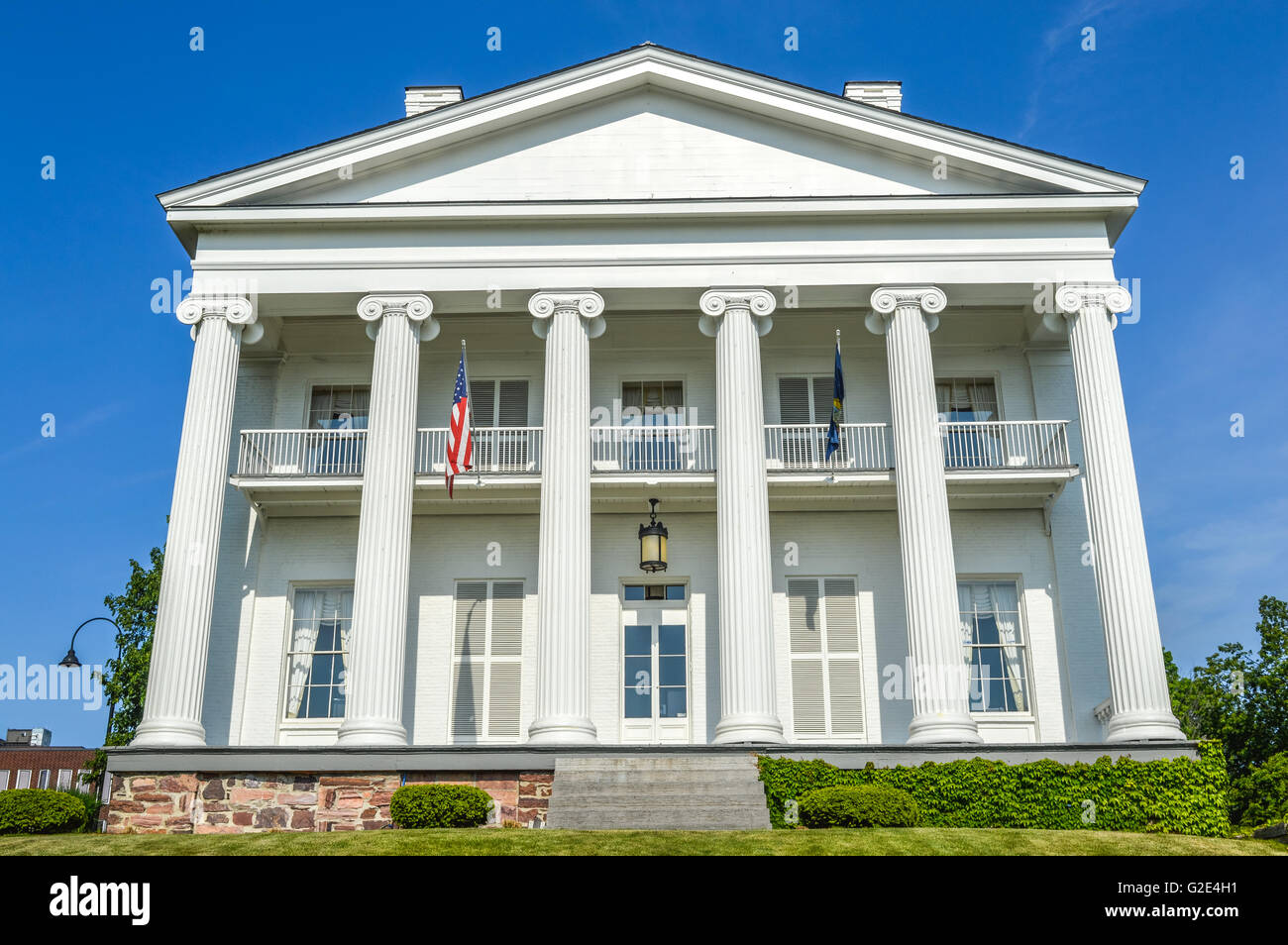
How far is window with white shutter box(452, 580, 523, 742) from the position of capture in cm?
2202

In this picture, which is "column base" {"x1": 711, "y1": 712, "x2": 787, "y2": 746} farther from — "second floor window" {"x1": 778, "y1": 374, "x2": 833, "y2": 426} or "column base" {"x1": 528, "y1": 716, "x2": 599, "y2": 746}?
"second floor window" {"x1": 778, "y1": 374, "x2": 833, "y2": 426}

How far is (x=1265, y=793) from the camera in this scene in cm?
3438

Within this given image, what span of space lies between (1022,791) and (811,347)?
9.89 meters

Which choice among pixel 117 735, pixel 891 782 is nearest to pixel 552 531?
pixel 891 782

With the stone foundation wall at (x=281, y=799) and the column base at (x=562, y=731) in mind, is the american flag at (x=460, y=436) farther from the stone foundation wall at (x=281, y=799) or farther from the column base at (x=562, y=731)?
the stone foundation wall at (x=281, y=799)

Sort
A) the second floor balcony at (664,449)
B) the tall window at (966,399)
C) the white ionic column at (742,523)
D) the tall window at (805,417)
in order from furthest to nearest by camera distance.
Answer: the tall window at (966,399) → the tall window at (805,417) → the second floor balcony at (664,449) → the white ionic column at (742,523)

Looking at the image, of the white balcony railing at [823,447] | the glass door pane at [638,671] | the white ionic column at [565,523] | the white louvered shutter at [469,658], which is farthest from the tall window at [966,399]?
the white louvered shutter at [469,658]

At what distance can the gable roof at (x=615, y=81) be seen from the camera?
21.7 metres

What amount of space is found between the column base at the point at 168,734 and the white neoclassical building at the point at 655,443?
3.84ft

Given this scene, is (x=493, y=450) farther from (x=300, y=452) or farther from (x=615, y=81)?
(x=615, y=81)

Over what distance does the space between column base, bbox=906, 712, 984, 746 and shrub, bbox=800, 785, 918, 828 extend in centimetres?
235

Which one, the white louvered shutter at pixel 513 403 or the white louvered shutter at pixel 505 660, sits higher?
the white louvered shutter at pixel 513 403

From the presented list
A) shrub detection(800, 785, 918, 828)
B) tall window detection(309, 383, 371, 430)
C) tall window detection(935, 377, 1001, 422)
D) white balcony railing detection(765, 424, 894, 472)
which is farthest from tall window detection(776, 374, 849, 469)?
tall window detection(309, 383, 371, 430)
